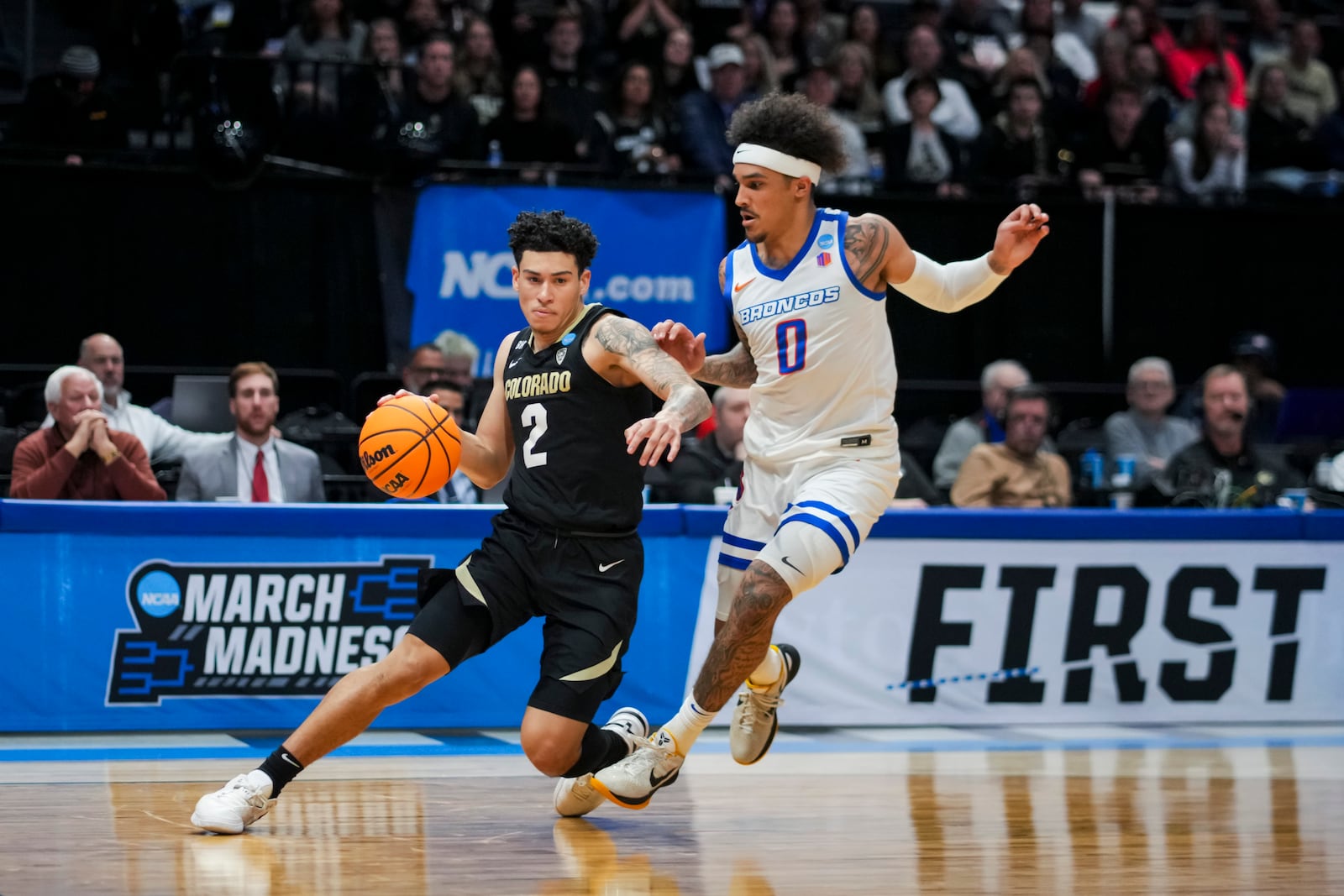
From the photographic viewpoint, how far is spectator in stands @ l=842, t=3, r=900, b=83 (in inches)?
544

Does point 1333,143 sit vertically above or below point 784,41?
below

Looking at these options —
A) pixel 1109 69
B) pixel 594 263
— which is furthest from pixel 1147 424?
pixel 1109 69

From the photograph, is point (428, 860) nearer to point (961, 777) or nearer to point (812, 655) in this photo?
point (961, 777)

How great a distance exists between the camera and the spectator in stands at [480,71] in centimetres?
1213

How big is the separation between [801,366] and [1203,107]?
9323 millimetres

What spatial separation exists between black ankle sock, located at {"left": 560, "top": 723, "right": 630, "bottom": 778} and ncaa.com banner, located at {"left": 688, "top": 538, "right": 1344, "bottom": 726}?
2585 mm

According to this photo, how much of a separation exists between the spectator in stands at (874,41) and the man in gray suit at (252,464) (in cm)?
683

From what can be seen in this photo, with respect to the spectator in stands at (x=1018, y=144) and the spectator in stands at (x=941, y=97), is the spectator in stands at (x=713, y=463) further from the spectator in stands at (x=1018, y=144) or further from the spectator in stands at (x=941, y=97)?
the spectator in stands at (x=941, y=97)

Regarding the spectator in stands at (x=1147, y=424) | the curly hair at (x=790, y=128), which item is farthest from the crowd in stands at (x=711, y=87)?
the curly hair at (x=790, y=128)

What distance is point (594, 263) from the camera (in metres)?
11.4

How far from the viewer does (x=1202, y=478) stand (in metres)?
9.86

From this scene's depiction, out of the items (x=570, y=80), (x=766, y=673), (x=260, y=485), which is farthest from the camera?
(x=570, y=80)

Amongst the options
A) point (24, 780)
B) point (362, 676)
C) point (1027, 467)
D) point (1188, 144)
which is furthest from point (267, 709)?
point (1188, 144)

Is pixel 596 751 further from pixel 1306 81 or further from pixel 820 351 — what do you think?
pixel 1306 81
